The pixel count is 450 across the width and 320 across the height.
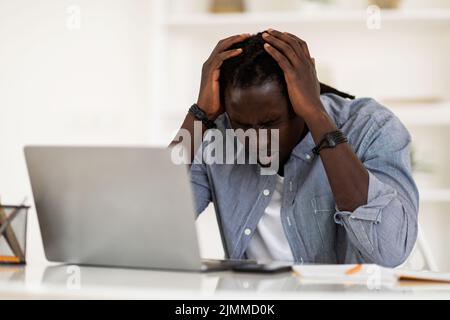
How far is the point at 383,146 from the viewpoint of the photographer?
134 centimetres

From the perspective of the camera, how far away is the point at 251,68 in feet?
4.36

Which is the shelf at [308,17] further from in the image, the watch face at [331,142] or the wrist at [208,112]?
the watch face at [331,142]

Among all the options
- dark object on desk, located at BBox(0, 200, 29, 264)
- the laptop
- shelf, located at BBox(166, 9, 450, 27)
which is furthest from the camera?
shelf, located at BBox(166, 9, 450, 27)

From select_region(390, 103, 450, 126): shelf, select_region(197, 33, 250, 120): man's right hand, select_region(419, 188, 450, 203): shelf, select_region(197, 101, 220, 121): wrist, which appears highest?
select_region(197, 33, 250, 120): man's right hand

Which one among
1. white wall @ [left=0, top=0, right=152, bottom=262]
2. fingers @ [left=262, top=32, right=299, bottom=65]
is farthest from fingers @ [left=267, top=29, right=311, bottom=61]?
white wall @ [left=0, top=0, right=152, bottom=262]

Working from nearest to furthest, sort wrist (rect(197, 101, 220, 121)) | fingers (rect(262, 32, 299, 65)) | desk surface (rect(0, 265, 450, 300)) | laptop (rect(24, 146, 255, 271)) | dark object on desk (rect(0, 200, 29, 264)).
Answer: desk surface (rect(0, 265, 450, 300)) → laptop (rect(24, 146, 255, 271)) → dark object on desk (rect(0, 200, 29, 264)) → fingers (rect(262, 32, 299, 65)) → wrist (rect(197, 101, 220, 121))

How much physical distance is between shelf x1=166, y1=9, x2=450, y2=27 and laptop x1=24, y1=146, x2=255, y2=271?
177 centimetres

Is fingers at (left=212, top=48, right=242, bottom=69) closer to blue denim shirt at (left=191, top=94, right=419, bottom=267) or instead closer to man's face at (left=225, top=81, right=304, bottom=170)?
man's face at (left=225, top=81, right=304, bottom=170)

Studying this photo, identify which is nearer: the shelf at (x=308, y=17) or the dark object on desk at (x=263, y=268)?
the dark object on desk at (x=263, y=268)

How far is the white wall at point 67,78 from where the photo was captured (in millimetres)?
2982

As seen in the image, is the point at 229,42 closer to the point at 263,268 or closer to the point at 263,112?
the point at 263,112

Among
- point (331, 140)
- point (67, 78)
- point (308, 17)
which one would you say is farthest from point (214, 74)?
point (67, 78)

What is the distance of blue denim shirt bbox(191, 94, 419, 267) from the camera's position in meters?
1.21

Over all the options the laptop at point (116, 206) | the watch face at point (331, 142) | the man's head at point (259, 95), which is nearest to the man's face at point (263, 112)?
the man's head at point (259, 95)
